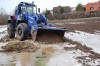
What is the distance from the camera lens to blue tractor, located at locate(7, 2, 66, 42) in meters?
16.4

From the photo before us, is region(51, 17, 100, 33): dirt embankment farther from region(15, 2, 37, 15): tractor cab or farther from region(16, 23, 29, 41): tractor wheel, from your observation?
region(16, 23, 29, 41): tractor wheel

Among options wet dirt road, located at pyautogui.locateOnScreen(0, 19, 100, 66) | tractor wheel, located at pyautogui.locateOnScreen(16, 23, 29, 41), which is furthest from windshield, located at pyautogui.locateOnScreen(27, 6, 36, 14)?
wet dirt road, located at pyautogui.locateOnScreen(0, 19, 100, 66)

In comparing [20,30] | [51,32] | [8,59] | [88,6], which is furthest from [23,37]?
[88,6]

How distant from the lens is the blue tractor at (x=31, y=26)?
1644 cm

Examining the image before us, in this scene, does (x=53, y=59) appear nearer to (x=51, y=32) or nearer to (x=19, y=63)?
(x=19, y=63)

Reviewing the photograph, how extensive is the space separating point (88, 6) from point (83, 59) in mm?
63632

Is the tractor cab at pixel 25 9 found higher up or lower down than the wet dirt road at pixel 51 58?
higher up

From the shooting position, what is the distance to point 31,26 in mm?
17312

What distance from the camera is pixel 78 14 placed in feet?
214

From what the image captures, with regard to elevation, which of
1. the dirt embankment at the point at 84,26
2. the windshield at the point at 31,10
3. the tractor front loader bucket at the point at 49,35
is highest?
the windshield at the point at 31,10

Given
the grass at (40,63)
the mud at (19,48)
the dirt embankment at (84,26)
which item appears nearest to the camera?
the grass at (40,63)

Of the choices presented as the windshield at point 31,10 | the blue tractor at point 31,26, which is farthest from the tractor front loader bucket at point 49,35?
the windshield at point 31,10

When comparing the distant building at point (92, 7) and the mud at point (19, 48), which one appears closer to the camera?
the mud at point (19, 48)

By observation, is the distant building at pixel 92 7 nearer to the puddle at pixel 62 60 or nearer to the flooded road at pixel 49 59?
the flooded road at pixel 49 59
